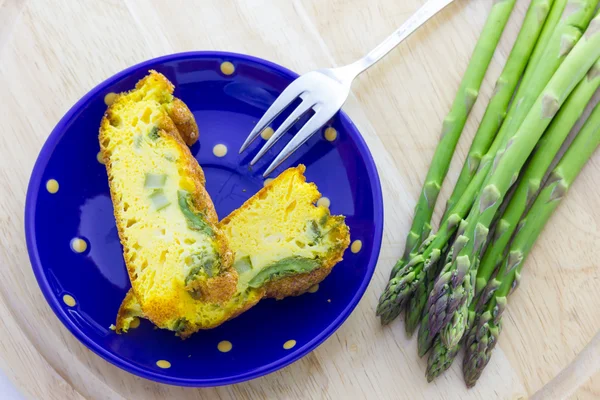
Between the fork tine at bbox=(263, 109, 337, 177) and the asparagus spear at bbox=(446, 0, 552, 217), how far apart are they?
2.42 ft

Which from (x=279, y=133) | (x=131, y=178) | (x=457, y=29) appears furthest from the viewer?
(x=457, y=29)

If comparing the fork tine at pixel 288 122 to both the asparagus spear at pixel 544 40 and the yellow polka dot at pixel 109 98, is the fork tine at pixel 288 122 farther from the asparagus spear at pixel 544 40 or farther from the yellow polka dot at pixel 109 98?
the asparagus spear at pixel 544 40

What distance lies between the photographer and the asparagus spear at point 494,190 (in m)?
3.09

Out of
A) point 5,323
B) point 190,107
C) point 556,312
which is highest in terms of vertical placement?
point 190,107

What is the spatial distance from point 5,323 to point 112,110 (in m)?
1.16

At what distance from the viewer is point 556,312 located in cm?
336

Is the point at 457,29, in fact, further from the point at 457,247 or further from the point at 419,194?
the point at 457,247

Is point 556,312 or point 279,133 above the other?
point 279,133

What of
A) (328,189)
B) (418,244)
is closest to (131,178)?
(328,189)

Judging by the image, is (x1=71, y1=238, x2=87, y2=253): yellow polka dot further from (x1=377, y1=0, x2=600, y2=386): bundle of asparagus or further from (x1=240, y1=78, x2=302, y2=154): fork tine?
(x1=377, y1=0, x2=600, y2=386): bundle of asparagus

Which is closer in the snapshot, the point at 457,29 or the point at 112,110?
the point at 112,110

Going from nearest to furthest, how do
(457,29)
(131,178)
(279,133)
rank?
(131,178)
(279,133)
(457,29)

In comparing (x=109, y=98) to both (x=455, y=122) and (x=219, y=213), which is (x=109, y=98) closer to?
(x=219, y=213)

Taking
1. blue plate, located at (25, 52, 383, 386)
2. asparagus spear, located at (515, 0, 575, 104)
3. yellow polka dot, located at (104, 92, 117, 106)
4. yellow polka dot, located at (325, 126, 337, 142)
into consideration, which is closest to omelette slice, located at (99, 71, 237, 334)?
yellow polka dot, located at (104, 92, 117, 106)
